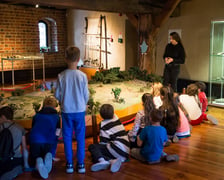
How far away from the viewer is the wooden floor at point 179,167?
125 inches

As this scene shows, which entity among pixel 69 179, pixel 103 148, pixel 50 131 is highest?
pixel 50 131

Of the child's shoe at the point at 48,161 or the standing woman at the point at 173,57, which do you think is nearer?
the child's shoe at the point at 48,161

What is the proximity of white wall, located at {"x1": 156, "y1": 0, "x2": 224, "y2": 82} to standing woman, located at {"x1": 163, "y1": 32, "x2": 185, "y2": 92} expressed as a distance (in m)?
1.26

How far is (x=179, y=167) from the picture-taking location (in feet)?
11.2

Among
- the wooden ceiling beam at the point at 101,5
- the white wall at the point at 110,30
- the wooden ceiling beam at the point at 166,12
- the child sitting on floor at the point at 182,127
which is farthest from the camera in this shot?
the white wall at the point at 110,30

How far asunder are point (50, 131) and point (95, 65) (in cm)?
666

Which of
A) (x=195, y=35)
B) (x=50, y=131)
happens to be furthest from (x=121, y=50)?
(x=50, y=131)

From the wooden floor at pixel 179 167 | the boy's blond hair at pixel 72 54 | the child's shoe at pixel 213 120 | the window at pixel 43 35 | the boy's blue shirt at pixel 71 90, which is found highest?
the window at pixel 43 35

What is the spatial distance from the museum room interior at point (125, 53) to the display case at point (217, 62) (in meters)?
0.02

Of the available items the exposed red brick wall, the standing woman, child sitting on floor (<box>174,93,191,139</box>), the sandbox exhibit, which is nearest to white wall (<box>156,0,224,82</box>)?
the standing woman

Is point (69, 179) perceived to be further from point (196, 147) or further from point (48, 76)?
point (48, 76)

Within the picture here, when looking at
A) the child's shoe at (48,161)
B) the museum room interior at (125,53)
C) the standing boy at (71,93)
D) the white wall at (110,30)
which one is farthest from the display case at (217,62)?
the child's shoe at (48,161)

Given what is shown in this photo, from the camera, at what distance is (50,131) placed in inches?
131

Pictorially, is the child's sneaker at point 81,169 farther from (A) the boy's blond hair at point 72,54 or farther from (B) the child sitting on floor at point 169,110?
(B) the child sitting on floor at point 169,110
